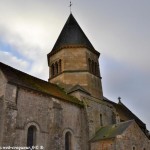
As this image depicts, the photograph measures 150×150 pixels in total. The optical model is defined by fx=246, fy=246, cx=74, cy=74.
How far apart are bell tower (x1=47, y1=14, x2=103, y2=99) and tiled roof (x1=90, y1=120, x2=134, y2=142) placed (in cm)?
529

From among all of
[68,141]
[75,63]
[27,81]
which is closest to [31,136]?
[68,141]

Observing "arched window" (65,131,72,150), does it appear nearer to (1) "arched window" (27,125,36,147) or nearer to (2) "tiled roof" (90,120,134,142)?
(2) "tiled roof" (90,120,134,142)


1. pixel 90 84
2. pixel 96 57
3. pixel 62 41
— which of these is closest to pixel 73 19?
pixel 62 41

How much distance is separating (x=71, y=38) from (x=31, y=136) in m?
16.0

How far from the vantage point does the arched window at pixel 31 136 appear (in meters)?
20.9

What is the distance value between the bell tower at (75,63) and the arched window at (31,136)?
Result: 879 centimetres

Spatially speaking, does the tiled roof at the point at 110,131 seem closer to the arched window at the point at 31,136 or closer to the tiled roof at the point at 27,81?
the tiled roof at the point at 27,81

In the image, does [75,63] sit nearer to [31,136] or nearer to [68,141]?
[68,141]

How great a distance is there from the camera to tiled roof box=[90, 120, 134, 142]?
2352 cm

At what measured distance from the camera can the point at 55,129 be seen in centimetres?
2217

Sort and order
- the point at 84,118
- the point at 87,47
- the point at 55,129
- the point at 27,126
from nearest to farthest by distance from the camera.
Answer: the point at 27,126 < the point at 55,129 < the point at 84,118 < the point at 87,47

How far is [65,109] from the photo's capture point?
2464 centimetres

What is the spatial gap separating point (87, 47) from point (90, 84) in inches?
201

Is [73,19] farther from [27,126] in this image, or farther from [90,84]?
[27,126]
